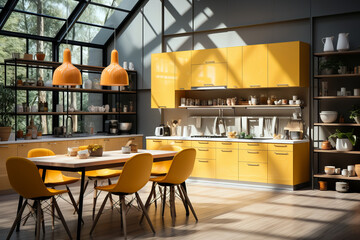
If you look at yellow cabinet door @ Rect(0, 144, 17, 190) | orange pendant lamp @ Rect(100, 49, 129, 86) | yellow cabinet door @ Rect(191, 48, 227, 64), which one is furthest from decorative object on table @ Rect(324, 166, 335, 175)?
yellow cabinet door @ Rect(0, 144, 17, 190)

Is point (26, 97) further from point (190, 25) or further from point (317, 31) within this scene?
point (317, 31)

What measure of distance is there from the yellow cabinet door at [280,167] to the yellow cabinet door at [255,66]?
1.25 metres

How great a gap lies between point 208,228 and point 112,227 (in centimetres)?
108

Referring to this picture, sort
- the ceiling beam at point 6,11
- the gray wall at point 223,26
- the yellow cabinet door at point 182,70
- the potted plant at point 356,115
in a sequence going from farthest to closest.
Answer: the yellow cabinet door at point 182,70
the ceiling beam at point 6,11
the gray wall at point 223,26
the potted plant at point 356,115

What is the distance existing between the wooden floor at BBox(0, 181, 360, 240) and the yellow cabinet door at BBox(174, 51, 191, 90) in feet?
8.20

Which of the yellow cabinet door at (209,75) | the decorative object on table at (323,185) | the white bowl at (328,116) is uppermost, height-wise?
the yellow cabinet door at (209,75)

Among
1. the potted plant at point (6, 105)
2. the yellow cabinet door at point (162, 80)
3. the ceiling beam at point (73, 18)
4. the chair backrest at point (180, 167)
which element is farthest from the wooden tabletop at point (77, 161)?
the ceiling beam at point (73, 18)

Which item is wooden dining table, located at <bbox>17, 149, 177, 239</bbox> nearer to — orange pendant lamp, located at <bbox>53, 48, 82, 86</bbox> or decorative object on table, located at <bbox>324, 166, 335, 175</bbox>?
orange pendant lamp, located at <bbox>53, 48, 82, 86</bbox>

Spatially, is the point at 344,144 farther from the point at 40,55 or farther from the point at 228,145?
the point at 40,55

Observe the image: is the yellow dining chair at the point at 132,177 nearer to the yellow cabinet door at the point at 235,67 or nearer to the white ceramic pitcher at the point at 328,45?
the yellow cabinet door at the point at 235,67

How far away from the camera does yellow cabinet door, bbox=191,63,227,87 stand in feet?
28.7

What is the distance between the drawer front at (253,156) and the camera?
26.3 feet

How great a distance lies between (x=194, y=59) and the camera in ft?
29.8

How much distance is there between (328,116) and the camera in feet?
25.3
